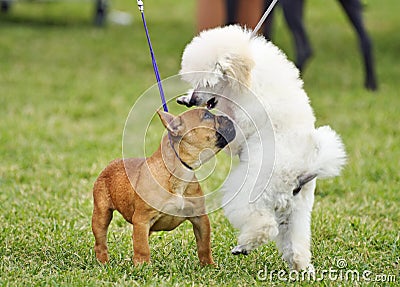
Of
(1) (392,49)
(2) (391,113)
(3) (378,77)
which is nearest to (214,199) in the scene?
(2) (391,113)

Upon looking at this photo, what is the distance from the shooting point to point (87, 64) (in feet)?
34.3

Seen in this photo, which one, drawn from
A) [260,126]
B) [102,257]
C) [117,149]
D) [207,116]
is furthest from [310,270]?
[117,149]

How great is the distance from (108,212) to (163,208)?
360 millimetres

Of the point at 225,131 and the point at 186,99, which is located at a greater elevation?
the point at 186,99

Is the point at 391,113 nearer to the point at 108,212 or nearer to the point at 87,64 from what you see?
the point at 87,64

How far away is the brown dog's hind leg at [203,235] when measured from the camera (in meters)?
3.69

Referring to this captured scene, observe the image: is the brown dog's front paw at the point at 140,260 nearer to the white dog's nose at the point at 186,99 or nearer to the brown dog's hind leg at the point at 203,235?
the brown dog's hind leg at the point at 203,235

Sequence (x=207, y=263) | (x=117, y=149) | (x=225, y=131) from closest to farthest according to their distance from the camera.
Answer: (x=225, y=131) < (x=207, y=263) < (x=117, y=149)

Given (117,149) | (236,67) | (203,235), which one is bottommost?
(117,149)

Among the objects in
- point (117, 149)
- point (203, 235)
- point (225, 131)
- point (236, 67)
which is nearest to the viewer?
point (236, 67)

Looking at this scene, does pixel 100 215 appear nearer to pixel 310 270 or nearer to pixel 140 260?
pixel 140 260
